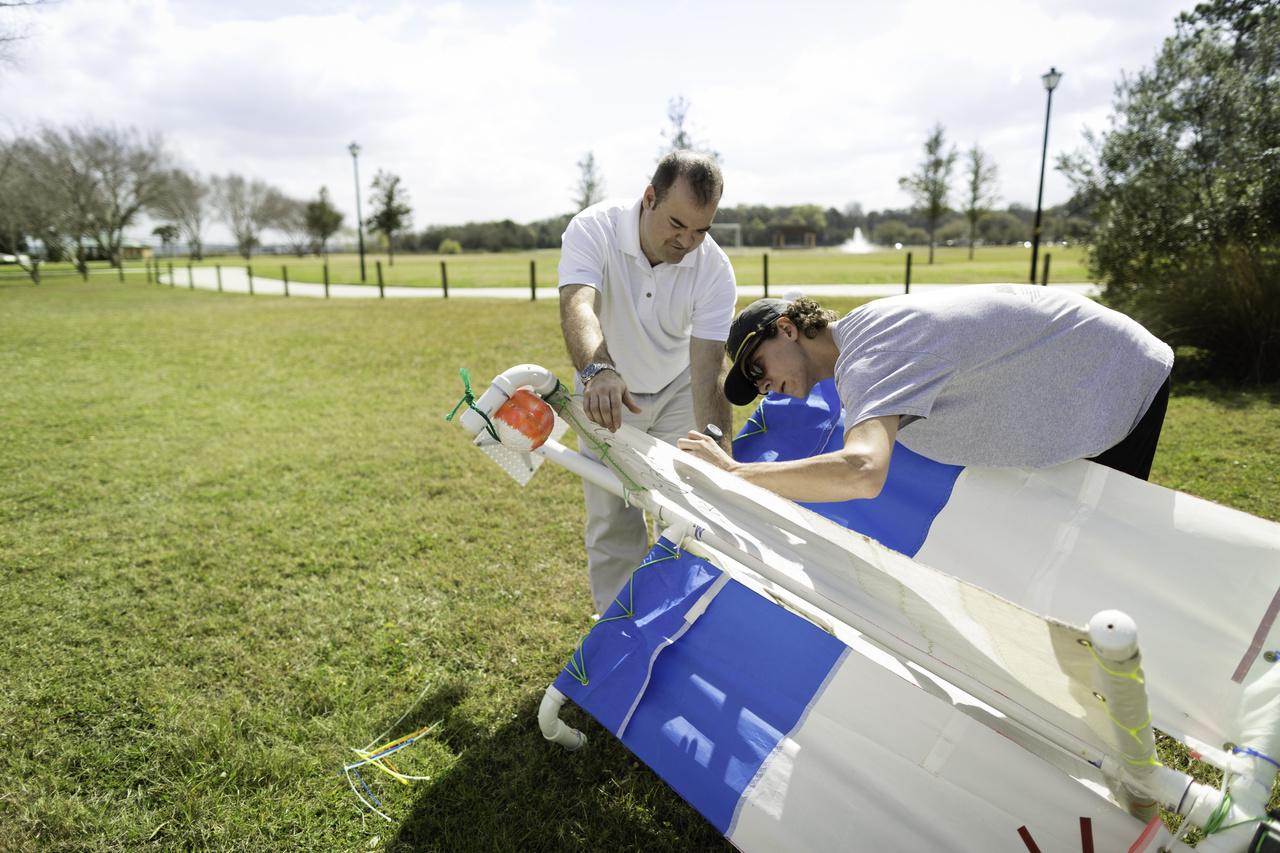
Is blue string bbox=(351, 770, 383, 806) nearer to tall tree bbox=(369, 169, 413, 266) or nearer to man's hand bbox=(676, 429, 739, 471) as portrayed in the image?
man's hand bbox=(676, 429, 739, 471)

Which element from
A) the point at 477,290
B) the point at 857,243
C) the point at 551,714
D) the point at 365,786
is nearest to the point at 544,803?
the point at 551,714

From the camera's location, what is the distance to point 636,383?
125 inches

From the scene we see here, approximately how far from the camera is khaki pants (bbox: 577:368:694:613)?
319cm

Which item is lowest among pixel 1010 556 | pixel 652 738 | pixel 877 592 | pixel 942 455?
pixel 652 738

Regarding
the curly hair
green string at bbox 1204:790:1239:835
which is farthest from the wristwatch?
green string at bbox 1204:790:1239:835

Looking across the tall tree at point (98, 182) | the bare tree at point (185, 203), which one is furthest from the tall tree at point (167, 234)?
the tall tree at point (98, 182)

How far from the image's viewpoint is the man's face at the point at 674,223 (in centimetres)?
262

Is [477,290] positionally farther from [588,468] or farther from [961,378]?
[961,378]

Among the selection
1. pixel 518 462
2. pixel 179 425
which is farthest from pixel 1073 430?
pixel 179 425

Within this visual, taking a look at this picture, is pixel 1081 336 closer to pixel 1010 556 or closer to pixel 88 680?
pixel 1010 556

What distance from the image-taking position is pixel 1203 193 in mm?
9711

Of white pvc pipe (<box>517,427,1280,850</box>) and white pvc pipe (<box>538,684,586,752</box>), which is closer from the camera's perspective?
white pvc pipe (<box>517,427,1280,850</box>)

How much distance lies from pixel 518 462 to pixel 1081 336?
1.81m

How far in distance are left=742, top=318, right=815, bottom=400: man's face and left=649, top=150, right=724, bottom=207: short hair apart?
0.66 meters
